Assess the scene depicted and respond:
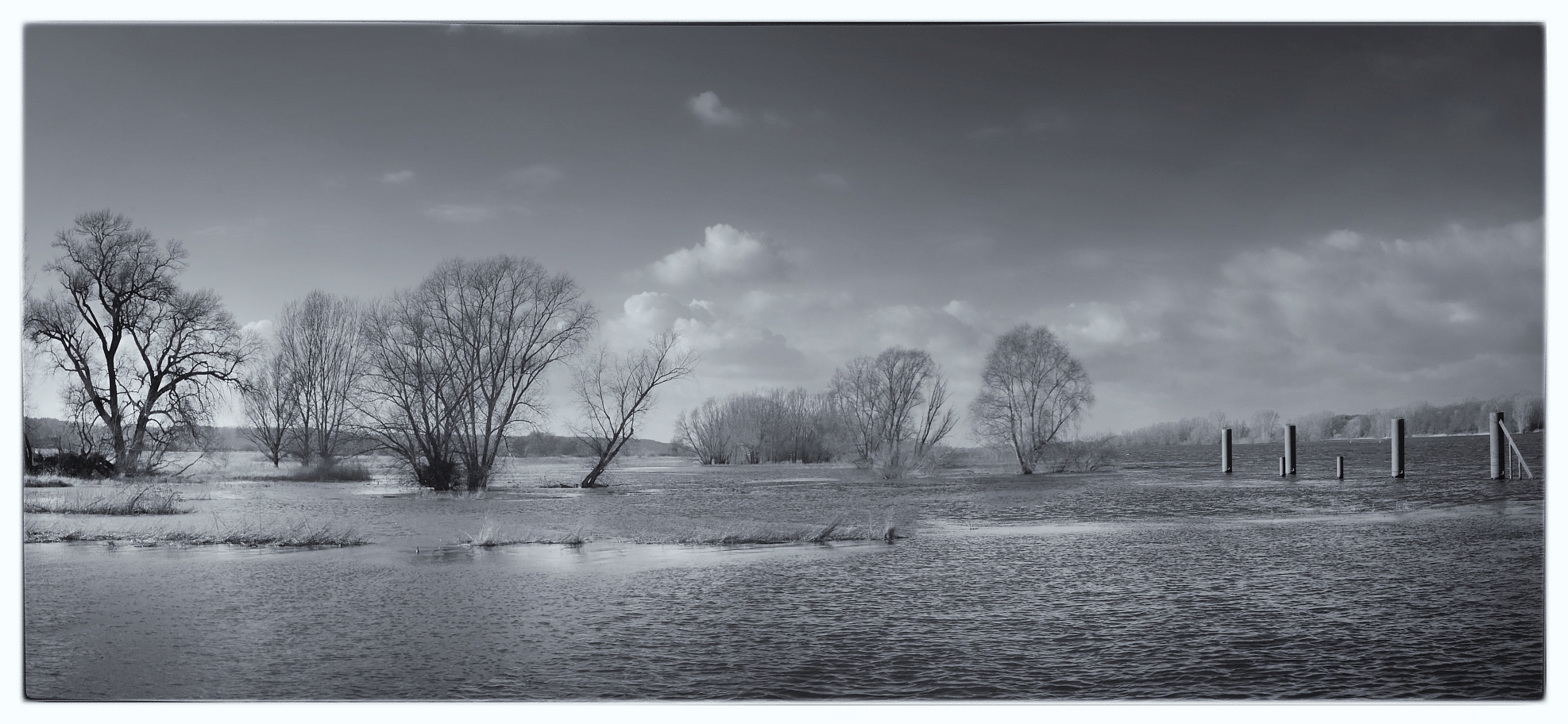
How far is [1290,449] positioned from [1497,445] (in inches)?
163

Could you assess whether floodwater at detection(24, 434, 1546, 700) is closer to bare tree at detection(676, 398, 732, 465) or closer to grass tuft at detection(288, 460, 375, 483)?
grass tuft at detection(288, 460, 375, 483)

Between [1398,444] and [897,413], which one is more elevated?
[897,413]

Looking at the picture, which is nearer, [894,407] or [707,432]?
[894,407]

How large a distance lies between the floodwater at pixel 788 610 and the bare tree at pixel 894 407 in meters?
1.99

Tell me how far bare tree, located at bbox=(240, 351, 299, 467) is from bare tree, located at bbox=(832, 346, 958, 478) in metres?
6.82

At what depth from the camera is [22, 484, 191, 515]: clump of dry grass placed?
9.61 m

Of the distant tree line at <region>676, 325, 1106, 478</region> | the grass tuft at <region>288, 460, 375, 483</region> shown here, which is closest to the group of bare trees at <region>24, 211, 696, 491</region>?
the grass tuft at <region>288, 460, 375, 483</region>

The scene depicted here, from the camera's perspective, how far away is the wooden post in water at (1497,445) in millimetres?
11306

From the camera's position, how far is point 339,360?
11930 mm

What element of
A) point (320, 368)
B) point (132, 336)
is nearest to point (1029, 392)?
point (320, 368)

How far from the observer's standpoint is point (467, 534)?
11.5m

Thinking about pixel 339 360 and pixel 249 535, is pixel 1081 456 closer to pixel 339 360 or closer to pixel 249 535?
pixel 339 360

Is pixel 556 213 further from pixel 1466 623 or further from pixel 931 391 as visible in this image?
pixel 1466 623

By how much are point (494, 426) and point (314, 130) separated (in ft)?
17.5
